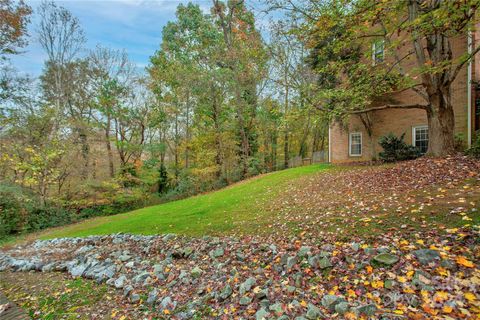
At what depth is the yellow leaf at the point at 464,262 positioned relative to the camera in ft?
8.86

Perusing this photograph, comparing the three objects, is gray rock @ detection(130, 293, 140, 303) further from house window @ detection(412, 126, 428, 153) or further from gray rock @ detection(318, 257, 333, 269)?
house window @ detection(412, 126, 428, 153)

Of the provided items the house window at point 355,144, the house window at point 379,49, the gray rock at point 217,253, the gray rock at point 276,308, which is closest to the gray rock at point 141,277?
the gray rock at point 217,253

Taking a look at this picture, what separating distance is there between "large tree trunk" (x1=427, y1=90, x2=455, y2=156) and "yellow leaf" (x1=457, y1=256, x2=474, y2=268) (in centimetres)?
687

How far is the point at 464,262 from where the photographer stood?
9.02 ft

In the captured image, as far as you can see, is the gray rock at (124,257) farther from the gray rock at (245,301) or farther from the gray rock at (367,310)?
the gray rock at (367,310)

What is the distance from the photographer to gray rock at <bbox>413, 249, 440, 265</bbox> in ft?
9.58

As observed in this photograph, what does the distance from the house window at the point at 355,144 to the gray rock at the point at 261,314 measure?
12.7 metres

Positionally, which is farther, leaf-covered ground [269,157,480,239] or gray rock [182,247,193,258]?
gray rock [182,247,193,258]

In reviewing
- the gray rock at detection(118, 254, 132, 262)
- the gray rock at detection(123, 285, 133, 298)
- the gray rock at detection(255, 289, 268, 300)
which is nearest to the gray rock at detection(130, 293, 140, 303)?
the gray rock at detection(123, 285, 133, 298)

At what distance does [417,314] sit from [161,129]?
63.2 ft

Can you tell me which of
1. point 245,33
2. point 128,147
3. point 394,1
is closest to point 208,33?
point 245,33

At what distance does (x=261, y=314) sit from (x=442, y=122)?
8.97 metres

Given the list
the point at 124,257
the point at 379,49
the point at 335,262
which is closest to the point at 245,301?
the point at 335,262

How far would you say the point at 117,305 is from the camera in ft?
12.9
